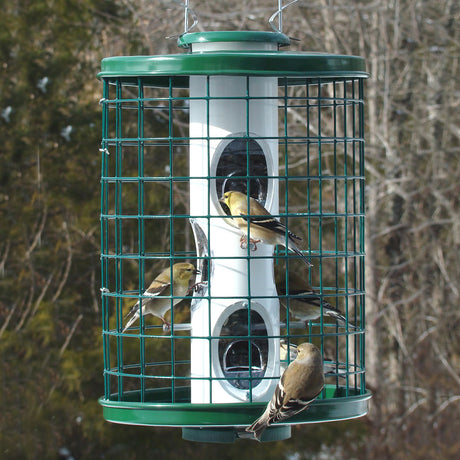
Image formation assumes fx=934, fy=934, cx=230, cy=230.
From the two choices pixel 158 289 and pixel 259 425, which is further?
pixel 158 289

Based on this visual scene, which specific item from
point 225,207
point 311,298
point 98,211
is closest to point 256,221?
point 225,207

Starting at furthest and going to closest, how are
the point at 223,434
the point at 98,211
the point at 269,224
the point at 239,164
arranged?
the point at 98,211
the point at 239,164
the point at 269,224
the point at 223,434

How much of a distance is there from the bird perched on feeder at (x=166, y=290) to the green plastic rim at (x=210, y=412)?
487mm

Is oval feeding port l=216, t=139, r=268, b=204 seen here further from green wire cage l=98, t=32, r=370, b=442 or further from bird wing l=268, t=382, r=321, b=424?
bird wing l=268, t=382, r=321, b=424

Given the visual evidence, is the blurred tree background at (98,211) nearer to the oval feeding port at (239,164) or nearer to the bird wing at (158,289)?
the bird wing at (158,289)

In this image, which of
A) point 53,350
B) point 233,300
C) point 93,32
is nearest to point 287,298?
point 233,300

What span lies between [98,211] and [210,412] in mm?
5819

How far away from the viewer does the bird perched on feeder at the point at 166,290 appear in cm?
427

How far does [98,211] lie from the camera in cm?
944

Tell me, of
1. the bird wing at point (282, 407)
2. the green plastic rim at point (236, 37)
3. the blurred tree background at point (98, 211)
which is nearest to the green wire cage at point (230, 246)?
the green plastic rim at point (236, 37)

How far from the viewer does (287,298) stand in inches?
165

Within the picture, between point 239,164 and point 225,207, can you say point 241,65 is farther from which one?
point 225,207

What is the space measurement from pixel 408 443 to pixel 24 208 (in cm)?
484

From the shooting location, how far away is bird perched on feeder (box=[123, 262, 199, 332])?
14.0 feet
